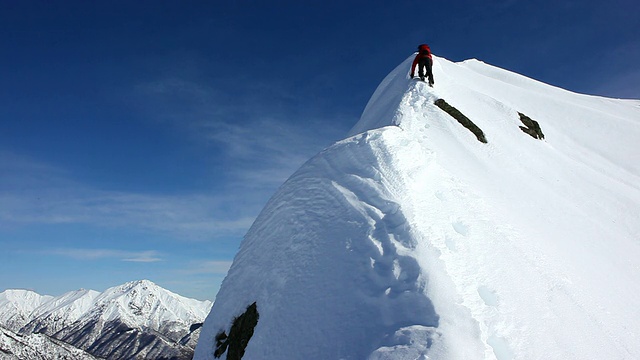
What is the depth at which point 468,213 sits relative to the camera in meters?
9.28

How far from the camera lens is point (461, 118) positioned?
16.7 m

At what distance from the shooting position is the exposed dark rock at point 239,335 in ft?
29.1

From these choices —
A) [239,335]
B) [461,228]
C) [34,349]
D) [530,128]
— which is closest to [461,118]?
[530,128]

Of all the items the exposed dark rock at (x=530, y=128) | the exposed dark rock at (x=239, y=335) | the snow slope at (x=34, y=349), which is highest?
the snow slope at (x=34, y=349)

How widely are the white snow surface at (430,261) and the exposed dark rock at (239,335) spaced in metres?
0.27

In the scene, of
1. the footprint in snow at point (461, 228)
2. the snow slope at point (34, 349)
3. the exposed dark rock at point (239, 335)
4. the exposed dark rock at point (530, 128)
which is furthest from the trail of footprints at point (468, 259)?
the snow slope at point (34, 349)

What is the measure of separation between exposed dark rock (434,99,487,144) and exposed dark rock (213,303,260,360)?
1204cm

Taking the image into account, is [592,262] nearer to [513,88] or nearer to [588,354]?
[588,354]

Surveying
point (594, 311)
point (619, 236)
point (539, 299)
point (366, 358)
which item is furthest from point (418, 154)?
point (619, 236)

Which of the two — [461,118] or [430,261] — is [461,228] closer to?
[430,261]

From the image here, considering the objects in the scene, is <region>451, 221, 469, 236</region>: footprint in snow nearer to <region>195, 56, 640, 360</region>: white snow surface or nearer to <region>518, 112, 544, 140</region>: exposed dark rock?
<region>195, 56, 640, 360</region>: white snow surface

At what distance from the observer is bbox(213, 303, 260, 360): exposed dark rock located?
8859 millimetres

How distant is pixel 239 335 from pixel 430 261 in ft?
17.2

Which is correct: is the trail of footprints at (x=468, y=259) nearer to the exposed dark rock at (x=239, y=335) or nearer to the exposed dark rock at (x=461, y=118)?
the exposed dark rock at (x=239, y=335)
